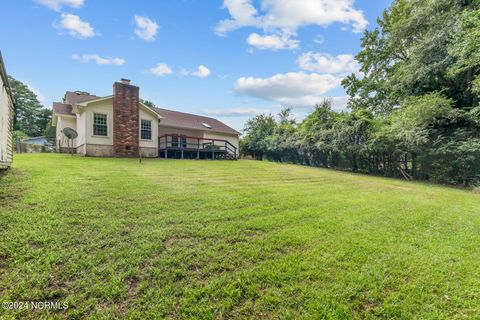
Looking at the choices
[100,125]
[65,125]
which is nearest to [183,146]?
[100,125]

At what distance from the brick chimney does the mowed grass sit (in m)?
10.7

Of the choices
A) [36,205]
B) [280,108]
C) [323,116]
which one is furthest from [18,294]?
[280,108]

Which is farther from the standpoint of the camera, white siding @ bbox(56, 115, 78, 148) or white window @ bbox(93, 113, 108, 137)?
white siding @ bbox(56, 115, 78, 148)

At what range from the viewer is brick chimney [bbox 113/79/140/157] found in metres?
15.2

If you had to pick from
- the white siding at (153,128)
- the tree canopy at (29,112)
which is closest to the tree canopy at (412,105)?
the white siding at (153,128)

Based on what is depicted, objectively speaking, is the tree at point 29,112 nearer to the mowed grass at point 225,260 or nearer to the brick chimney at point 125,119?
the brick chimney at point 125,119

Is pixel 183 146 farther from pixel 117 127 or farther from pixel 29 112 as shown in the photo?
pixel 29 112

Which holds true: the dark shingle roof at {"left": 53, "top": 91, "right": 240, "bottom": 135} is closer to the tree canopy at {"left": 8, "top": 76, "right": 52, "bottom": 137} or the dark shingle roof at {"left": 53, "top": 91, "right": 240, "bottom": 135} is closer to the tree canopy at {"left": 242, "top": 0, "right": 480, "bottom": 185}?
the tree canopy at {"left": 242, "top": 0, "right": 480, "bottom": 185}

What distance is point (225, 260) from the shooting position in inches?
114

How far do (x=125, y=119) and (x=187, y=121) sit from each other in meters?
7.67

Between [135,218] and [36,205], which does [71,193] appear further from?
[135,218]

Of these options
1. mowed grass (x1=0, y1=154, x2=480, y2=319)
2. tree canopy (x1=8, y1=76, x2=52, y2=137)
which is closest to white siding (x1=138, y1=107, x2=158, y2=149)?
mowed grass (x1=0, y1=154, x2=480, y2=319)

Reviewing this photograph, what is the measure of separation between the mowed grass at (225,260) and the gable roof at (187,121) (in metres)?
16.0

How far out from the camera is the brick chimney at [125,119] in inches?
599
